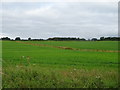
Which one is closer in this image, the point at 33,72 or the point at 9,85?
the point at 9,85

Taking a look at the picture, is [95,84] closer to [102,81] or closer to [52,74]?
[102,81]

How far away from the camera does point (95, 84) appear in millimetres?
8219

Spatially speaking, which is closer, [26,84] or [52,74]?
[26,84]

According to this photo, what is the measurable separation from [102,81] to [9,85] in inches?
123

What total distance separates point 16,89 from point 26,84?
0.39m

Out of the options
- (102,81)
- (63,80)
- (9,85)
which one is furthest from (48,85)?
(102,81)

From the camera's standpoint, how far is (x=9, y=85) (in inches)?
326

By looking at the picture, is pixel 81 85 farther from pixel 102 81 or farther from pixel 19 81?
pixel 19 81

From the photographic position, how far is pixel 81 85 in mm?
8258

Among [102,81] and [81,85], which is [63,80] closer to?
[81,85]

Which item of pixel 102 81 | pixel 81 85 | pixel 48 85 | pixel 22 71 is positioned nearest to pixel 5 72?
pixel 22 71

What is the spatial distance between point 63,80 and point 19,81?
4.92 feet

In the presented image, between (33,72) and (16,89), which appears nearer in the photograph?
(16,89)

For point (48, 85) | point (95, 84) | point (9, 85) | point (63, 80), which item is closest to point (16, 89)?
point (9, 85)
